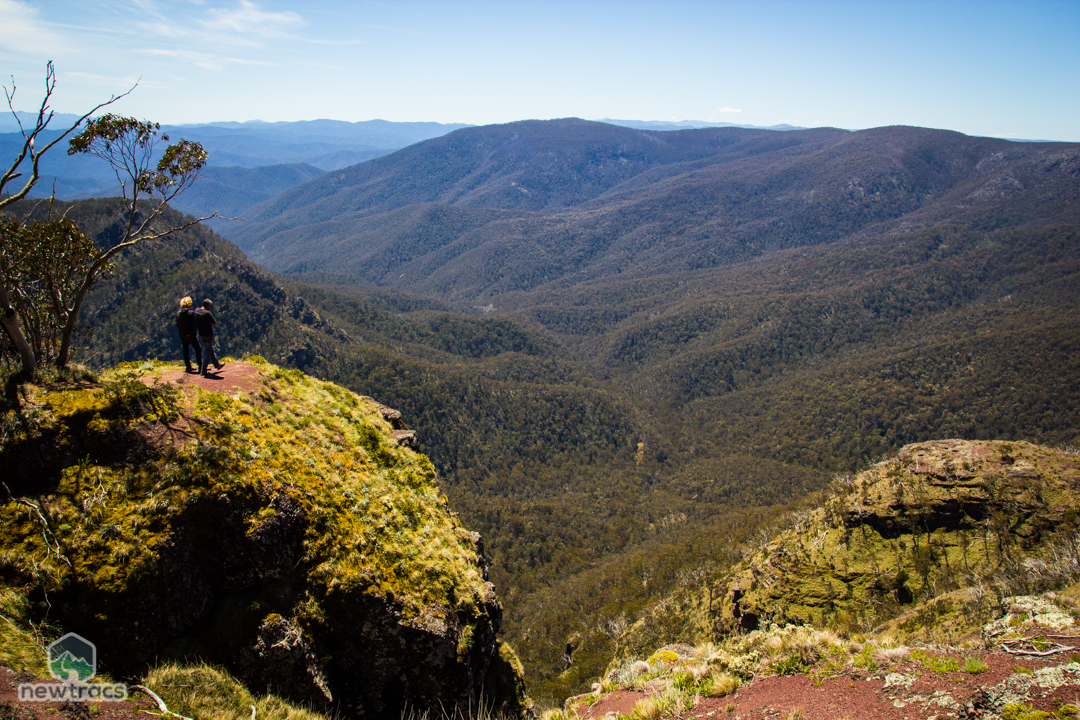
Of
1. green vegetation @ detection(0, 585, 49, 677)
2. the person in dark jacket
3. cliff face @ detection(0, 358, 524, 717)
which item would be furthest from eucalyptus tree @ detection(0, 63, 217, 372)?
green vegetation @ detection(0, 585, 49, 677)

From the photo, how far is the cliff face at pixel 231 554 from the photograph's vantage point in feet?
31.6

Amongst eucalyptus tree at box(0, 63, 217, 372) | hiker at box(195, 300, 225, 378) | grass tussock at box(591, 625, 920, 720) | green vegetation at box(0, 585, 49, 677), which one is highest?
eucalyptus tree at box(0, 63, 217, 372)

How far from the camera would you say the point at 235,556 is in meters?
11.4

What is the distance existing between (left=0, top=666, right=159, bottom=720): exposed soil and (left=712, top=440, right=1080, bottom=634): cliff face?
102ft

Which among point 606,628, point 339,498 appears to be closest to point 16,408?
point 339,498

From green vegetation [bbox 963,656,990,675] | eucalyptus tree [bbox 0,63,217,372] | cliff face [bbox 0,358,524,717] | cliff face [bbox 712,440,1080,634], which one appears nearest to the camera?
green vegetation [bbox 963,656,990,675]

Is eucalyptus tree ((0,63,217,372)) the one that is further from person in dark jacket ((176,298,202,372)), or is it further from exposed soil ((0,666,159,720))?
exposed soil ((0,666,159,720))

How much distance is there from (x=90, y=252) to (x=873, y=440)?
504 feet

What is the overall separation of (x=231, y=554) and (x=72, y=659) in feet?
10.5

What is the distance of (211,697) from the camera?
29.7 ft

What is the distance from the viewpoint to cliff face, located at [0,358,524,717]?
9617mm

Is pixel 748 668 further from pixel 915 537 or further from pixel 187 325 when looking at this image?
pixel 915 537

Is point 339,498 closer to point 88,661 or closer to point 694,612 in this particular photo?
point 88,661

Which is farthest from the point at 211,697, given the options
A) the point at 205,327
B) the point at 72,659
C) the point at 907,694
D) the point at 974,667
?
the point at 974,667
